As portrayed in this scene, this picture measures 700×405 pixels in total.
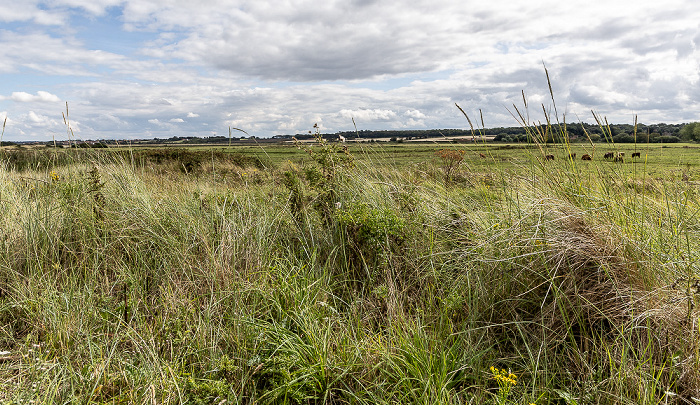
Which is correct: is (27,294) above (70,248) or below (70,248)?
below

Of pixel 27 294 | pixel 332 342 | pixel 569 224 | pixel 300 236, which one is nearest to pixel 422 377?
pixel 332 342

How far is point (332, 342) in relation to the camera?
248 centimetres

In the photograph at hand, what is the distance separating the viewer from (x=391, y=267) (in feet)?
10.9

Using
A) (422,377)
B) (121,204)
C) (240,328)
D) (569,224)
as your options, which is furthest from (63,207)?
(569,224)

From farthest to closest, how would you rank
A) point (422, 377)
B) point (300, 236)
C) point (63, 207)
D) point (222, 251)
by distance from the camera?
point (63, 207), point (300, 236), point (222, 251), point (422, 377)

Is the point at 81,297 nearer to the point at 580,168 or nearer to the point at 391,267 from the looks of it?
the point at 391,267

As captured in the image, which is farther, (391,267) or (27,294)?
(391,267)

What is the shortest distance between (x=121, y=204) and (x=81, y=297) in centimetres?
168

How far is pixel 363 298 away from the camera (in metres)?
3.07

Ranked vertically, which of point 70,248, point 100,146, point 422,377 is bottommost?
point 422,377

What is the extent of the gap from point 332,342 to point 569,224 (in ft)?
6.17

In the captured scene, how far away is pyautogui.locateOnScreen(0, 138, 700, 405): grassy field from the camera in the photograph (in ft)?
6.97

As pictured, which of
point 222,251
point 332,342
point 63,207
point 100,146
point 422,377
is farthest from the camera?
point 100,146

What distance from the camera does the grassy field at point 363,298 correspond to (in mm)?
2123
